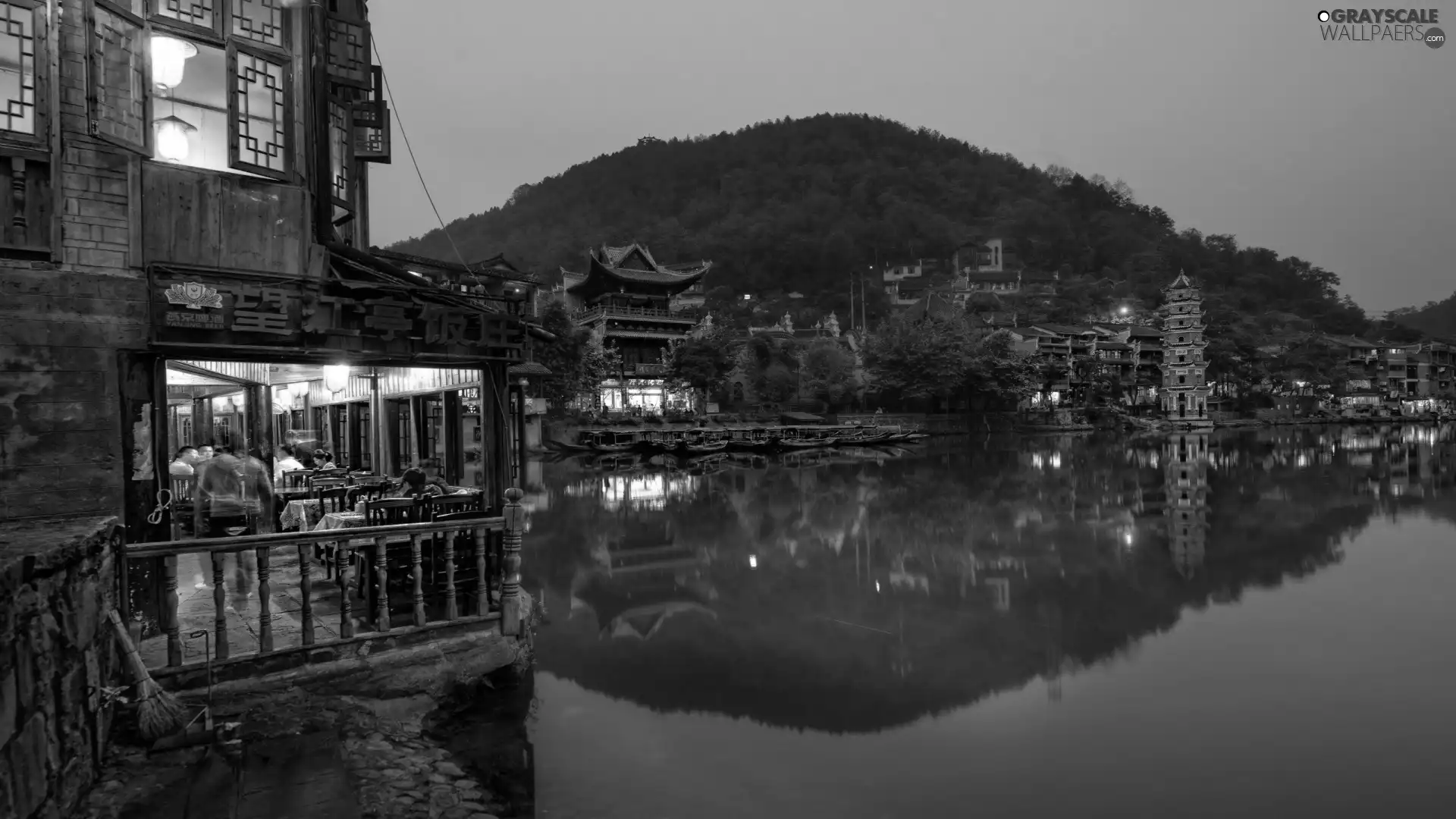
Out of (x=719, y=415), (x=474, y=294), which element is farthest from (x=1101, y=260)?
(x=474, y=294)

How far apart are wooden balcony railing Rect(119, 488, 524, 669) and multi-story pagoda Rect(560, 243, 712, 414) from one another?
33910mm

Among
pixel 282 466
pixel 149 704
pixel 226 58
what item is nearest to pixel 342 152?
pixel 226 58

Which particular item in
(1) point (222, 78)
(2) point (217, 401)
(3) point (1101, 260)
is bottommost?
(2) point (217, 401)

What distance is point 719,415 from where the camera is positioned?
3994 centimetres

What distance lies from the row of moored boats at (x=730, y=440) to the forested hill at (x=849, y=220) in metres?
38.0

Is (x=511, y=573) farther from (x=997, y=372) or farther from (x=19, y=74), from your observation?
(x=997, y=372)

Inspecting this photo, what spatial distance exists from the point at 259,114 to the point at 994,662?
25.8 feet

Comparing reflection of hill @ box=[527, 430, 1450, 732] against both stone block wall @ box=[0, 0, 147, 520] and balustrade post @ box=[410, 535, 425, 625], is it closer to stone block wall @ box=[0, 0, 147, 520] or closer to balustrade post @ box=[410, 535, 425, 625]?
balustrade post @ box=[410, 535, 425, 625]

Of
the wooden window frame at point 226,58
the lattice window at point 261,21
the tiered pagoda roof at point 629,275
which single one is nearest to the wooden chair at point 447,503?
the wooden window frame at point 226,58

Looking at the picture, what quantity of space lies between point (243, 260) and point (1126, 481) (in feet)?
71.8

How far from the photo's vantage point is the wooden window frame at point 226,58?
17.0 ft

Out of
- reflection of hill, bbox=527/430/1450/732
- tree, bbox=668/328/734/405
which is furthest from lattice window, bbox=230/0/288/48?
tree, bbox=668/328/734/405

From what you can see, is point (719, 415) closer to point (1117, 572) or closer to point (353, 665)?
point (1117, 572)

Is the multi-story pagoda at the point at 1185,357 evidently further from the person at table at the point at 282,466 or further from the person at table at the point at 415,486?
the person at table at the point at 415,486
